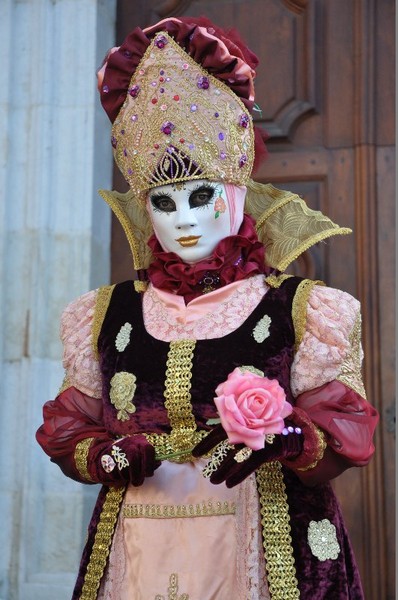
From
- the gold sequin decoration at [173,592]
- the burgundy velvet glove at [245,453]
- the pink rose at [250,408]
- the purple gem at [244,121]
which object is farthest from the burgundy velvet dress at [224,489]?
the purple gem at [244,121]

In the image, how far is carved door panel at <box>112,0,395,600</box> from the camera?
3.53 m

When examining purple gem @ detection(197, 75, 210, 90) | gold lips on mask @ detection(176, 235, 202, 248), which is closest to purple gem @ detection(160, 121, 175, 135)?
purple gem @ detection(197, 75, 210, 90)

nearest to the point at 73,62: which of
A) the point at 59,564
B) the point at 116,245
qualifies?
the point at 116,245

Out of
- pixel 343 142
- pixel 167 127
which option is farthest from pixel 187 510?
pixel 343 142

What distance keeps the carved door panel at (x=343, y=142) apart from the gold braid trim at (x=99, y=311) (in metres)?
0.91

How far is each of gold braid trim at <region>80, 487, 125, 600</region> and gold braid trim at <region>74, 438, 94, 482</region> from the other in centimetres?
7

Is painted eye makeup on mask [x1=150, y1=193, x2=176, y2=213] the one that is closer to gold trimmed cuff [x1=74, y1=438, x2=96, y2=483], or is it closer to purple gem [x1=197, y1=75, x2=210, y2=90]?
purple gem [x1=197, y1=75, x2=210, y2=90]

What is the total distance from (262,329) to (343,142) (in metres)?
1.21

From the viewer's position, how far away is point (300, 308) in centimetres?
265

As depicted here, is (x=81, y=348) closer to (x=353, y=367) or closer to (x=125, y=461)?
(x=125, y=461)

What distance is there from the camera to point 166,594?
2.51 metres

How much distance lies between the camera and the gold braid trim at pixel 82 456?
2605 millimetres

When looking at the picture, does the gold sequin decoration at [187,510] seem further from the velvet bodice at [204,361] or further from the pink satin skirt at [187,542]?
the velvet bodice at [204,361]

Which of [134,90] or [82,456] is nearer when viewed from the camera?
[82,456]
